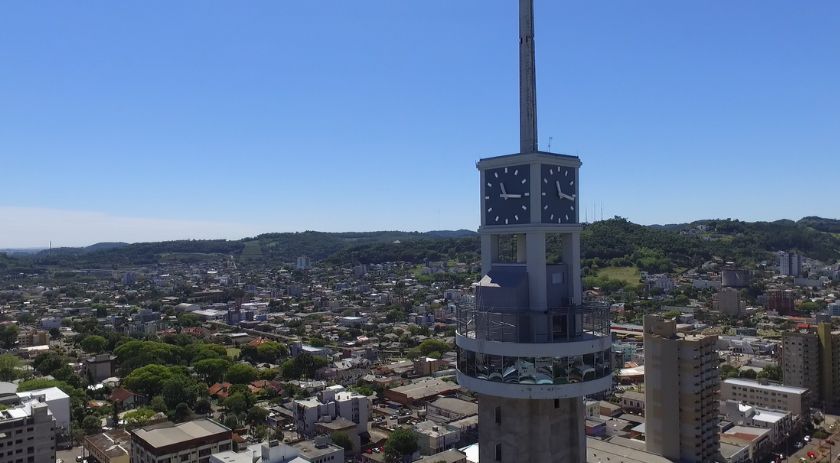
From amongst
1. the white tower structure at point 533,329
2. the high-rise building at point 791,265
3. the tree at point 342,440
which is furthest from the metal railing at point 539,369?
the high-rise building at point 791,265

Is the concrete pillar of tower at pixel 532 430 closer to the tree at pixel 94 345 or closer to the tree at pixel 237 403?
the tree at pixel 237 403

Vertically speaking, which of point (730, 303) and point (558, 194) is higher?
point (558, 194)

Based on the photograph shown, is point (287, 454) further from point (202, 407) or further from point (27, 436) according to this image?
point (202, 407)

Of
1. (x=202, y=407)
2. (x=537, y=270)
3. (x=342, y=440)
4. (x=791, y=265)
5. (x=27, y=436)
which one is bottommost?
(x=342, y=440)

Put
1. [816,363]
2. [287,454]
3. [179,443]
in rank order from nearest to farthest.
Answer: [287,454] → [179,443] → [816,363]

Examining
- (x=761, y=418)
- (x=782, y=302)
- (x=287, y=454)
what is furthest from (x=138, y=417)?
(x=782, y=302)

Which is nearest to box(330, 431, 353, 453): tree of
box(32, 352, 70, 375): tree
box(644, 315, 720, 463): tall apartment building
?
box(644, 315, 720, 463): tall apartment building

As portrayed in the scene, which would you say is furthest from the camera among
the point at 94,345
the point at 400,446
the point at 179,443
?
the point at 94,345
